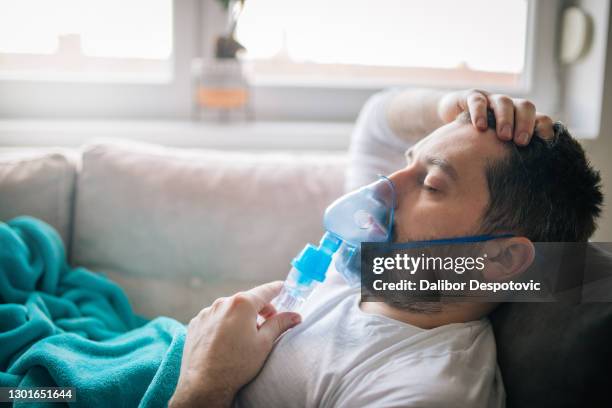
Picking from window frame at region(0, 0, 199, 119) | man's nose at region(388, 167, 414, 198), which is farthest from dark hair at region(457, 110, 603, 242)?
window frame at region(0, 0, 199, 119)

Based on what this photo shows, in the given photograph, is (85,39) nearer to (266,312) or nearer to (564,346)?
(266,312)

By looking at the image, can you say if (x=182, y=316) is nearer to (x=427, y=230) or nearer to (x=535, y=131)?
(x=427, y=230)

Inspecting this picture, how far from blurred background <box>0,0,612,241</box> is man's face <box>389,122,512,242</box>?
3.32 feet

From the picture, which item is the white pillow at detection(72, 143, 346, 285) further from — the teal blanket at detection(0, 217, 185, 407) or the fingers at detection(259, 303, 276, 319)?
the fingers at detection(259, 303, 276, 319)

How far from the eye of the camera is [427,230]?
2.94 feet

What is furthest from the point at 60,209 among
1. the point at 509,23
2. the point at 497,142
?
the point at 509,23

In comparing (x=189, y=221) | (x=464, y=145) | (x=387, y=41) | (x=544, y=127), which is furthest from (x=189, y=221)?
(x=387, y=41)

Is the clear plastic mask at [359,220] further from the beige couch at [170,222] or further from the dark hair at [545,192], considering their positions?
the beige couch at [170,222]

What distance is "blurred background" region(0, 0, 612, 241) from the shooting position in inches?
74.7

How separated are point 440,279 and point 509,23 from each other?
1.58 m

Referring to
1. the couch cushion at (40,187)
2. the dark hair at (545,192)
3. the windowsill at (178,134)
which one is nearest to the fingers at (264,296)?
the dark hair at (545,192)

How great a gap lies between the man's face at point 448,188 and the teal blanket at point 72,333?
0.46m

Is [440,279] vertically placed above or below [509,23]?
below

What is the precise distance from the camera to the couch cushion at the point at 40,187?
139cm
